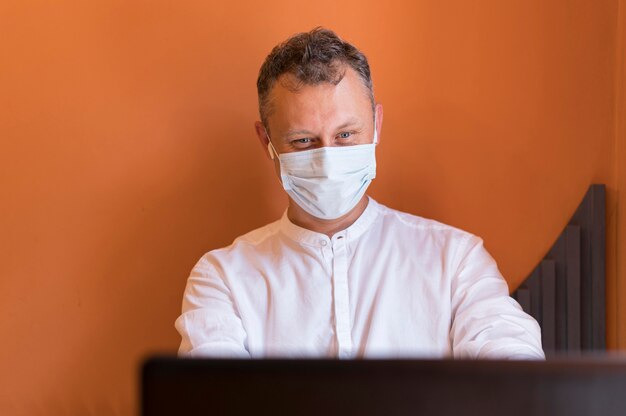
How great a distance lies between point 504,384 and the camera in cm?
73

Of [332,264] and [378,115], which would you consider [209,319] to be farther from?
[378,115]

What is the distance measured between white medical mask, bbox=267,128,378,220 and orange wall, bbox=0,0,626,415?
386 mm

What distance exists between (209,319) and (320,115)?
0.53 metres

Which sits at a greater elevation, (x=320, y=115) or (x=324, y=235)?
(x=320, y=115)

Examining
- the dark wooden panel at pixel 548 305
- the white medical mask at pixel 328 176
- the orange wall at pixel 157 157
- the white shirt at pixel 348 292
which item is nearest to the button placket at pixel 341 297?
the white shirt at pixel 348 292

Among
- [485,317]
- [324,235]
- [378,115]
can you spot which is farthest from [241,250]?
[485,317]

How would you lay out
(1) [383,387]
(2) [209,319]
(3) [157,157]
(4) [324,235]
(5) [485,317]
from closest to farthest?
(1) [383,387], (5) [485,317], (2) [209,319], (4) [324,235], (3) [157,157]

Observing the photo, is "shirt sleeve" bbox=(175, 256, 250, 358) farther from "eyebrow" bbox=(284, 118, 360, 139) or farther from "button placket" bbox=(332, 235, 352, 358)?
"eyebrow" bbox=(284, 118, 360, 139)

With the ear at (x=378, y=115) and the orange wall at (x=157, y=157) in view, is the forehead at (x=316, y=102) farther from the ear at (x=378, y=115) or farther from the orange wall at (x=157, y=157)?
the orange wall at (x=157, y=157)

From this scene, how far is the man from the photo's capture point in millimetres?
1865

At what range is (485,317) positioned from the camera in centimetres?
178

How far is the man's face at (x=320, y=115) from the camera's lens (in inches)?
73.6

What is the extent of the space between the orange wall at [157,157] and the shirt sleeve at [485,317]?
0.28m

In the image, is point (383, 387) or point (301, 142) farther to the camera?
point (301, 142)
